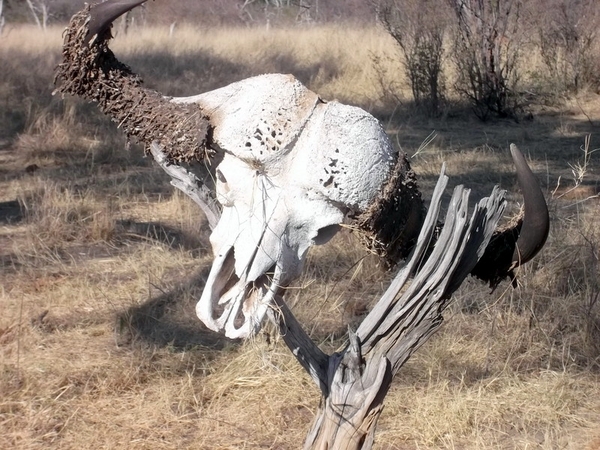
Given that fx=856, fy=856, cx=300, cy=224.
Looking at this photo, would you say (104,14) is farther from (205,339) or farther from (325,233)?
(205,339)

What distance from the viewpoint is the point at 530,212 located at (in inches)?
91.1

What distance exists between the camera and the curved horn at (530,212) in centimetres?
229

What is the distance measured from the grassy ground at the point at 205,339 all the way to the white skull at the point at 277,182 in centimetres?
44

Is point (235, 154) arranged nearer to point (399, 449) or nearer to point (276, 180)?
point (276, 180)

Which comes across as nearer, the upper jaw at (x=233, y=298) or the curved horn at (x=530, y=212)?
the upper jaw at (x=233, y=298)

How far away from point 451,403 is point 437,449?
0.29m

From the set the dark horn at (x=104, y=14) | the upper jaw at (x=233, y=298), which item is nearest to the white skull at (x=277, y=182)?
the upper jaw at (x=233, y=298)

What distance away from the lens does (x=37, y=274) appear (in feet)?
17.6

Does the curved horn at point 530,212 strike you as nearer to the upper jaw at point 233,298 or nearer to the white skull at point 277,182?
the white skull at point 277,182

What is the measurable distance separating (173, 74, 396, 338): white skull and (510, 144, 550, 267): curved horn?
364mm

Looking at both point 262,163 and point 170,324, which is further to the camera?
point 170,324

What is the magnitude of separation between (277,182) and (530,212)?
0.70 m

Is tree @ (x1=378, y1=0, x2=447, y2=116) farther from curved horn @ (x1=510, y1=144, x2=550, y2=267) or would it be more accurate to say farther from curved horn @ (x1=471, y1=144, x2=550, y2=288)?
curved horn @ (x1=510, y1=144, x2=550, y2=267)

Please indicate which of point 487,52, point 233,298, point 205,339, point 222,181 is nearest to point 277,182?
point 222,181
